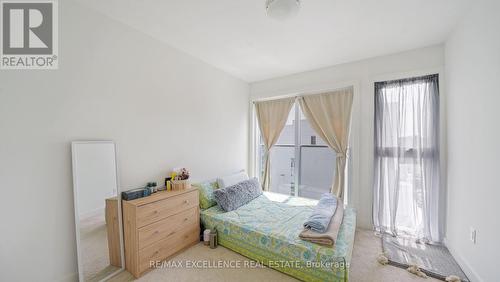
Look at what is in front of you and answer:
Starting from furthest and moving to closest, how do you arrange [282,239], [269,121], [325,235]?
[269,121] → [282,239] → [325,235]

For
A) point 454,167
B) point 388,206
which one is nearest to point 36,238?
point 388,206

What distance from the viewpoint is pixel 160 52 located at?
2.37 meters

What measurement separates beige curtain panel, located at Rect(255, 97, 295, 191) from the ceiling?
3.48 feet

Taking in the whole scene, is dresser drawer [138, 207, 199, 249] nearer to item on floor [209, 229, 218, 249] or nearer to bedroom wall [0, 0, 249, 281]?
item on floor [209, 229, 218, 249]

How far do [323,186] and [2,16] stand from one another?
430cm

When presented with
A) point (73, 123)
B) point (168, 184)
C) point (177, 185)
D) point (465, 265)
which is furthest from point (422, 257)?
point (73, 123)

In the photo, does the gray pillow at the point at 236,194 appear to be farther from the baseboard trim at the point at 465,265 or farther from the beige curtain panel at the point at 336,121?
the baseboard trim at the point at 465,265

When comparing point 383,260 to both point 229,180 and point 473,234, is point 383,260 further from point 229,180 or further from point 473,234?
point 229,180

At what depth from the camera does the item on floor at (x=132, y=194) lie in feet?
6.27

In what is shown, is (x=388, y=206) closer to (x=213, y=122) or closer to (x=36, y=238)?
(x=213, y=122)

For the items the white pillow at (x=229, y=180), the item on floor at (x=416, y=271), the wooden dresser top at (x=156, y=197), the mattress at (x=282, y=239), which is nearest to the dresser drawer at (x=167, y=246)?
the mattress at (x=282, y=239)

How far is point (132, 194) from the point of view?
194 cm

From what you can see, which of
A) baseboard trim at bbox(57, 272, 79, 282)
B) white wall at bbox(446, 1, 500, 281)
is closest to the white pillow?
baseboard trim at bbox(57, 272, 79, 282)

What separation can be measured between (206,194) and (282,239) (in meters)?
1.30
